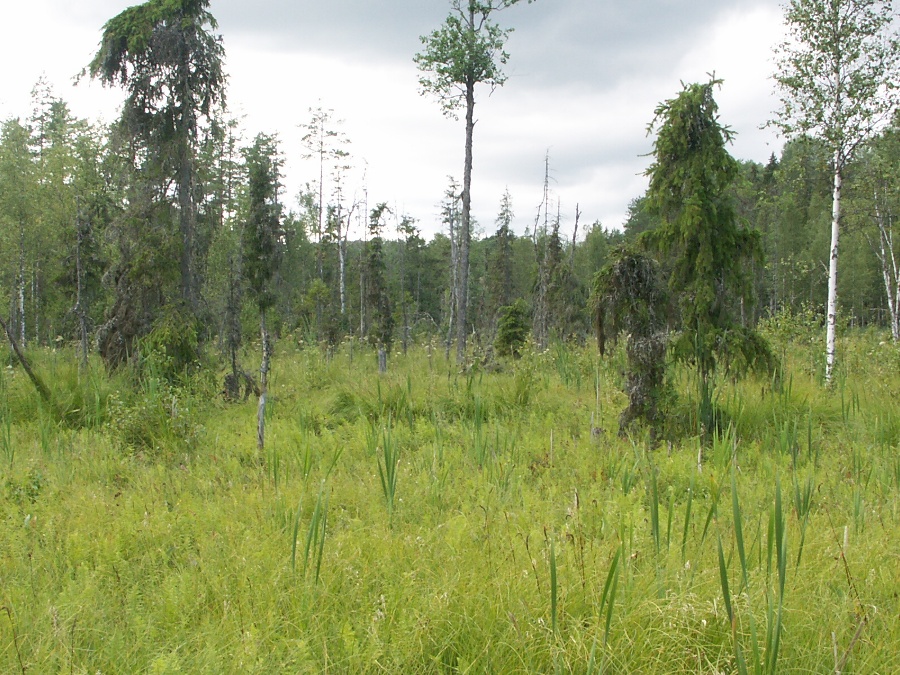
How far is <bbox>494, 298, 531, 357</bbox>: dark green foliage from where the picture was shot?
18011 mm

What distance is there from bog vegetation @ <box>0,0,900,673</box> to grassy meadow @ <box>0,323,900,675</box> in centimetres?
2

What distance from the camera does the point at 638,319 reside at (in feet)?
18.2

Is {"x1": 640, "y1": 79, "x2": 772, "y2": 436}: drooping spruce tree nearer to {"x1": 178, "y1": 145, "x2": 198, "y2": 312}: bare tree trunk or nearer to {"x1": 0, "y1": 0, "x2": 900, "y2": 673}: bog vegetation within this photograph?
{"x1": 0, "y1": 0, "x2": 900, "y2": 673}: bog vegetation

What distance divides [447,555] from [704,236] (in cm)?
609

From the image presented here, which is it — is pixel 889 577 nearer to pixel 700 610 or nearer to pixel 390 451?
pixel 700 610

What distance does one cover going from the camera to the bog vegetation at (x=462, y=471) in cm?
214

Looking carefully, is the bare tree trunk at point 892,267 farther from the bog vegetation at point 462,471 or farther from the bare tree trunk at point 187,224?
the bare tree trunk at point 187,224

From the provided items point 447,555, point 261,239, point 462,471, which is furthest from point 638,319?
point 261,239

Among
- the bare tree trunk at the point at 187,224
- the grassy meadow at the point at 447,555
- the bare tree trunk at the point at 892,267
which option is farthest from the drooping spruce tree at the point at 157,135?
the bare tree trunk at the point at 892,267

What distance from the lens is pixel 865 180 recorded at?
11.2 metres

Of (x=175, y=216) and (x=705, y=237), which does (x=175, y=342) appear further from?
(x=705, y=237)

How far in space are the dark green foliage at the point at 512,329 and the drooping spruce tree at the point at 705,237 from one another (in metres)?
10.1

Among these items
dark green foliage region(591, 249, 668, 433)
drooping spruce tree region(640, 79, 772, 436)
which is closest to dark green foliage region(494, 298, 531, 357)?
drooping spruce tree region(640, 79, 772, 436)

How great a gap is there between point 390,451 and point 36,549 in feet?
6.93
